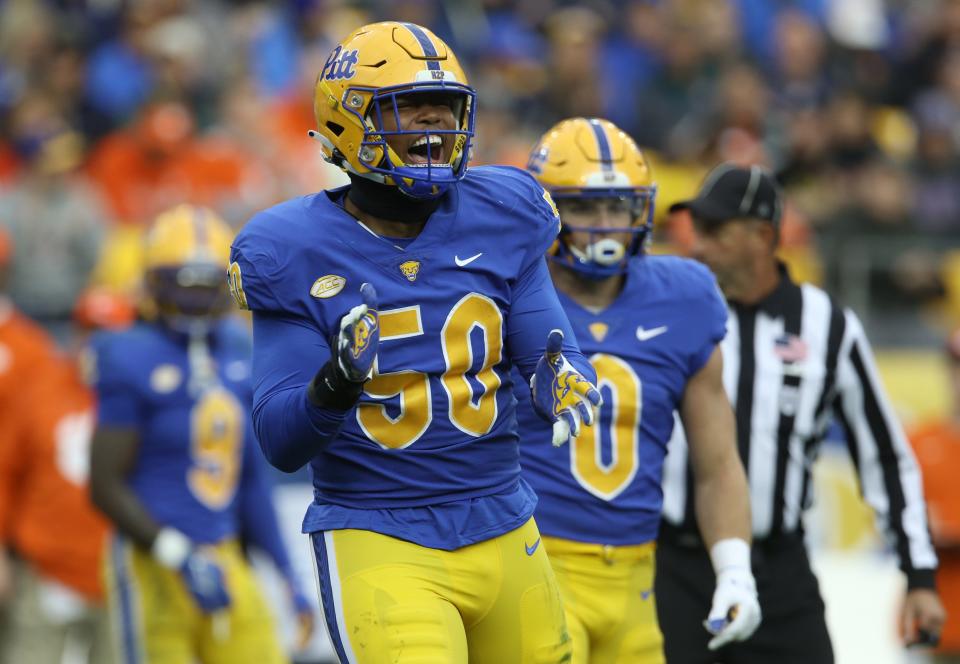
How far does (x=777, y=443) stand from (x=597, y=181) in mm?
993

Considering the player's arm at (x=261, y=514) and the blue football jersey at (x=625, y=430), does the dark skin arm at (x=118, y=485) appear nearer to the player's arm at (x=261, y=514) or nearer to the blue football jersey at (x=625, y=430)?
the player's arm at (x=261, y=514)

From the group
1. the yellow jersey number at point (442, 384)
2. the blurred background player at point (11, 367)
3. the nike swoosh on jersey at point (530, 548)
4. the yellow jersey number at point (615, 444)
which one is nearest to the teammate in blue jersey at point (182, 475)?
the blurred background player at point (11, 367)

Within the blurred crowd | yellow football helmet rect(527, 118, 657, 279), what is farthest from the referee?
the blurred crowd

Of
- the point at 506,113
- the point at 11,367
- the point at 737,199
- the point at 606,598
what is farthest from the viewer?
the point at 506,113

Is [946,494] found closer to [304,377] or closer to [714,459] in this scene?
[714,459]

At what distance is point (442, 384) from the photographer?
3.58 meters

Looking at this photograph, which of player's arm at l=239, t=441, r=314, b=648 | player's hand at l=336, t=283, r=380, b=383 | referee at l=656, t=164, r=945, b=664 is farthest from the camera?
player's arm at l=239, t=441, r=314, b=648

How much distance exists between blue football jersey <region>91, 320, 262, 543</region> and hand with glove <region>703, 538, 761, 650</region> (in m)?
2.77

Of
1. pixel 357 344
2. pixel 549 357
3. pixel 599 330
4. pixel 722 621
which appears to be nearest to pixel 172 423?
pixel 599 330

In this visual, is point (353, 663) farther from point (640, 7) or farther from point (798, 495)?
point (640, 7)

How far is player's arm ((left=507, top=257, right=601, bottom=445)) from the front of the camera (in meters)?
3.38

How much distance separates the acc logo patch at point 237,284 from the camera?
354 cm

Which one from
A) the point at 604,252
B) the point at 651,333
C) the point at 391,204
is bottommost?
the point at 651,333

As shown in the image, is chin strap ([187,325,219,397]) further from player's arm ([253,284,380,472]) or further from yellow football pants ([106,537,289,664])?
player's arm ([253,284,380,472])
